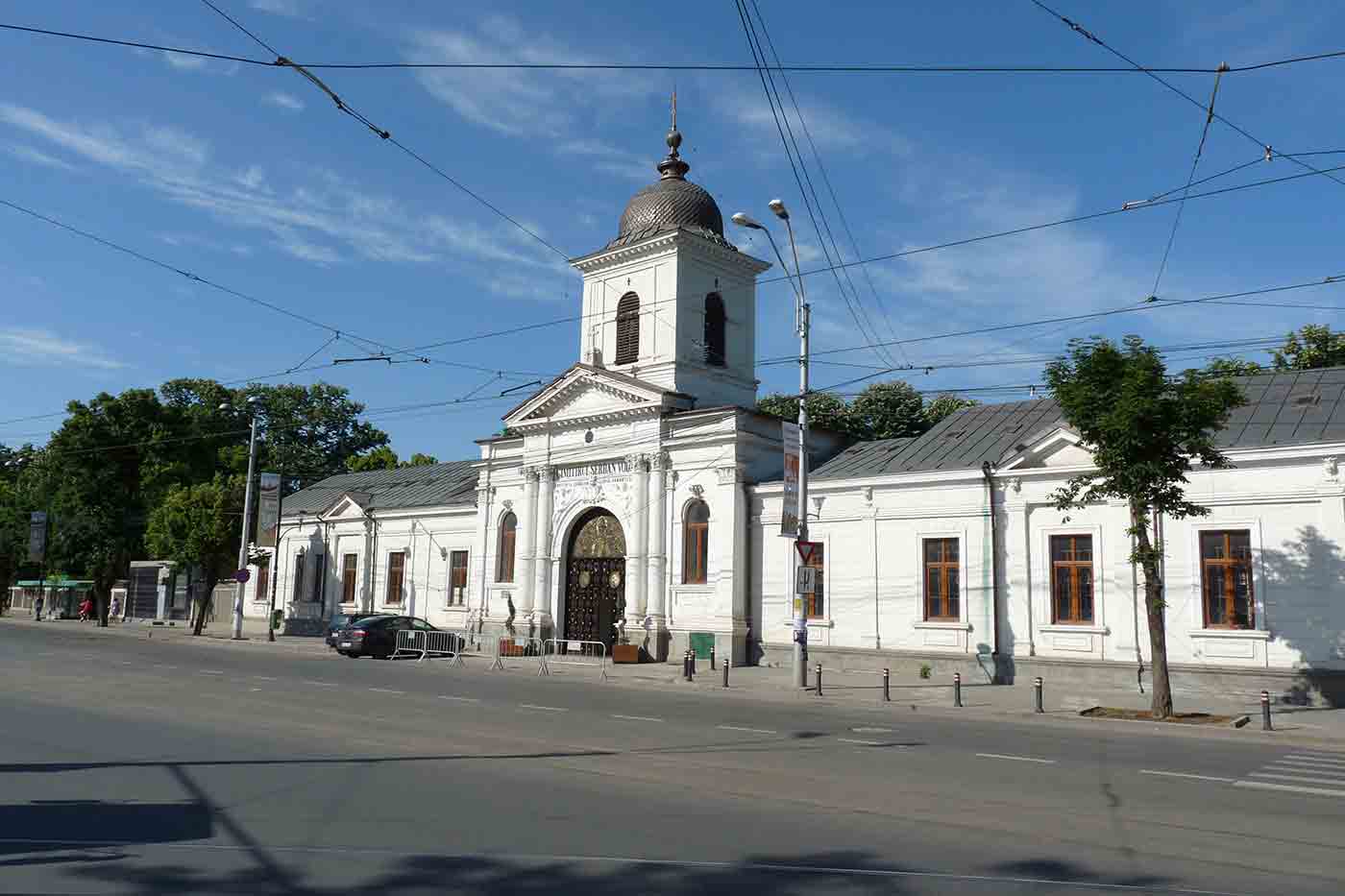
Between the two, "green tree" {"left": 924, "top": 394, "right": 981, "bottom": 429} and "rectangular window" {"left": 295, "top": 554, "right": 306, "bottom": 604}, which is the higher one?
"green tree" {"left": 924, "top": 394, "right": 981, "bottom": 429}

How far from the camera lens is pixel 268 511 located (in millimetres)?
41125

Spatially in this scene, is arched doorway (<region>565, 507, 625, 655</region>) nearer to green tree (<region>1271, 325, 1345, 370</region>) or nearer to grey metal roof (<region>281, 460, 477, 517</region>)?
grey metal roof (<region>281, 460, 477, 517</region>)

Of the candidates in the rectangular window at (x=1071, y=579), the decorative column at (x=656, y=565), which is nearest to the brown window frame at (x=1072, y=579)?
the rectangular window at (x=1071, y=579)

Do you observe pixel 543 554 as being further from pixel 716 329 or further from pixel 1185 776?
pixel 1185 776

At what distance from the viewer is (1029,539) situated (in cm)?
2650

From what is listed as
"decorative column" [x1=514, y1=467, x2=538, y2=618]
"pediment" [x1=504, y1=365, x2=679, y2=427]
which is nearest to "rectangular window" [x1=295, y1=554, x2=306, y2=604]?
"decorative column" [x1=514, y1=467, x2=538, y2=618]

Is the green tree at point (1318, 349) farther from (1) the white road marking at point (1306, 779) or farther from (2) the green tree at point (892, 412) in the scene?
(1) the white road marking at point (1306, 779)

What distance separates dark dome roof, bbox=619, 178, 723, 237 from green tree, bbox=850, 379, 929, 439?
840 inches

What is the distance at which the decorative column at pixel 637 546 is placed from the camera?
33375mm

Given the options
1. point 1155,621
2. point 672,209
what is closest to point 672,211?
point 672,209

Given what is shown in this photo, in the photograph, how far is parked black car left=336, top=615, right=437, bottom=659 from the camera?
33406 millimetres

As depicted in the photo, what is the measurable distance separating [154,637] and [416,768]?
36.1 metres

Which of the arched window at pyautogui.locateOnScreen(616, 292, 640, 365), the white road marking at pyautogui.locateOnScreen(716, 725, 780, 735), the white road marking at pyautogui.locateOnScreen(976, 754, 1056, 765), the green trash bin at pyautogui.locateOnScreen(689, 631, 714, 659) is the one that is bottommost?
the white road marking at pyautogui.locateOnScreen(716, 725, 780, 735)

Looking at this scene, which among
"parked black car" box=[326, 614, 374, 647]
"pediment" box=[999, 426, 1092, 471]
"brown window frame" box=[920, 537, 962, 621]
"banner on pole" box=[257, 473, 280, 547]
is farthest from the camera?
"banner on pole" box=[257, 473, 280, 547]
